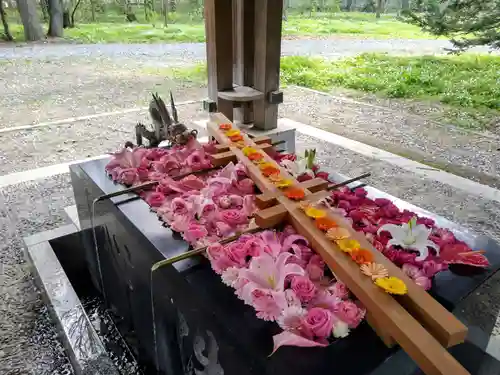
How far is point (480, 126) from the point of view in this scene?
14.4ft

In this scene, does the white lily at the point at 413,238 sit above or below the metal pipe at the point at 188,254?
above

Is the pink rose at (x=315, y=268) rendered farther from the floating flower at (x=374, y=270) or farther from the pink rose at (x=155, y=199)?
the pink rose at (x=155, y=199)

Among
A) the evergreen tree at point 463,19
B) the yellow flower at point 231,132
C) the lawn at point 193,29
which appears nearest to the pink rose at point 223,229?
the yellow flower at point 231,132

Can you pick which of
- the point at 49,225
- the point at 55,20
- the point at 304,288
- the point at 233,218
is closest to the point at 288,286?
the point at 304,288

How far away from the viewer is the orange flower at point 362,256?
832mm

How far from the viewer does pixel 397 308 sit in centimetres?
73

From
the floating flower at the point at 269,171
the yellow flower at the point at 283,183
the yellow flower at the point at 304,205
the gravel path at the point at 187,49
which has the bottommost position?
the gravel path at the point at 187,49

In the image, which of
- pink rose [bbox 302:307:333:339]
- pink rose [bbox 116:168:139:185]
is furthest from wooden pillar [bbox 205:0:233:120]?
pink rose [bbox 302:307:333:339]

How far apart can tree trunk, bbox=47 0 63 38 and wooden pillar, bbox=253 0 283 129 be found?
29.9ft

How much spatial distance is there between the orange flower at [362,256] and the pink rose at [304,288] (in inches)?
4.1

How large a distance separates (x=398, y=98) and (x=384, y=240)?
5.06 m

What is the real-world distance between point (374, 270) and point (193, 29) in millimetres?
11046

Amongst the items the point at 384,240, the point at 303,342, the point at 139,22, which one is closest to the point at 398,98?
the point at 384,240

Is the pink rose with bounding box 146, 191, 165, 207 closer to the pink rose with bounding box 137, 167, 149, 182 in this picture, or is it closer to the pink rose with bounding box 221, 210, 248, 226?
the pink rose with bounding box 137, 167, 149, 182
